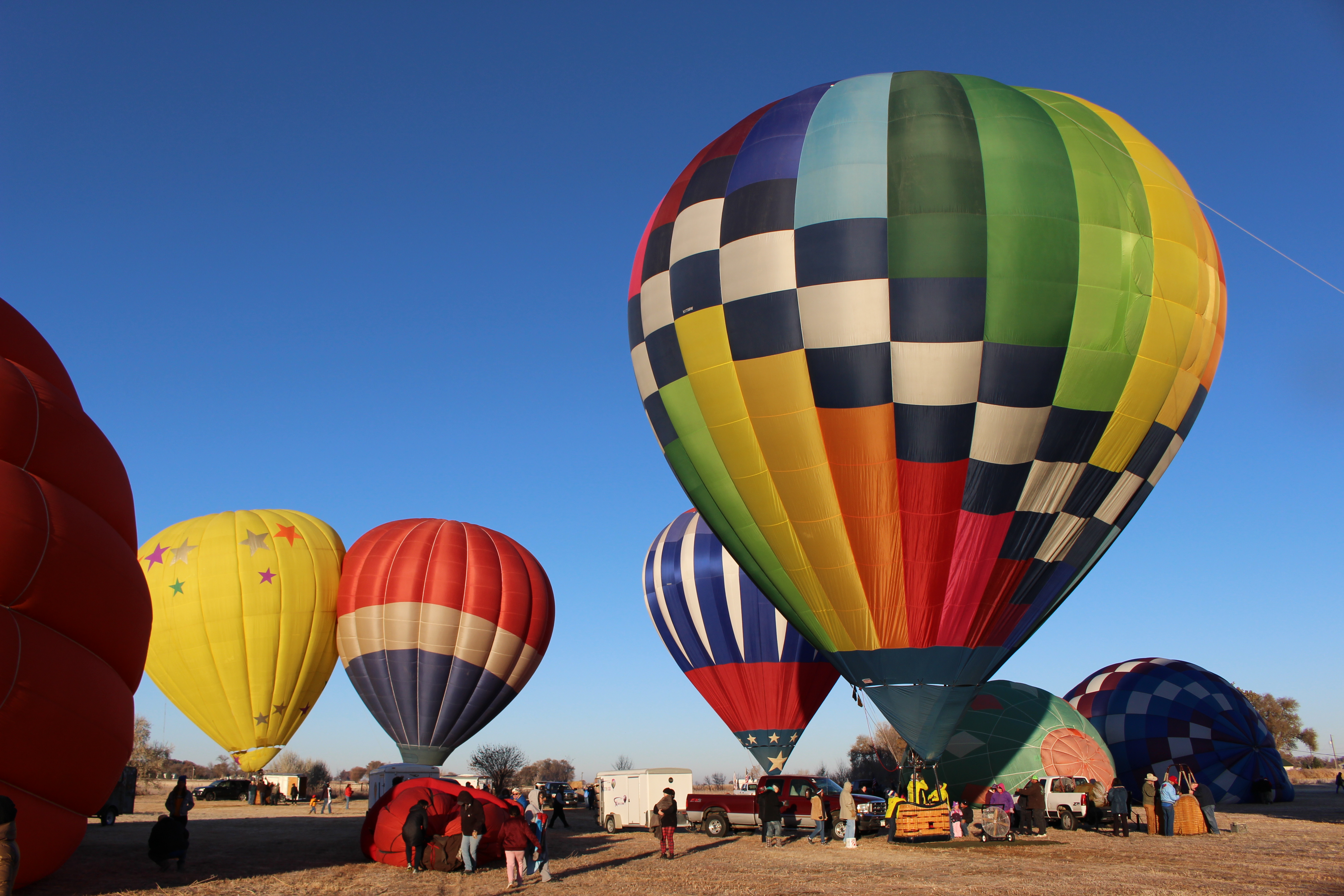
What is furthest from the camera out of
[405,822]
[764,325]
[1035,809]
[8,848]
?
[1035,809]

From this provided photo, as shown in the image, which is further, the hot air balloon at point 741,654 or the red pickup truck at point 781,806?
the hot air balloon at point 741,654

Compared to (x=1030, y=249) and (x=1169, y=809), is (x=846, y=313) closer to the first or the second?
(x=1030, y=249)

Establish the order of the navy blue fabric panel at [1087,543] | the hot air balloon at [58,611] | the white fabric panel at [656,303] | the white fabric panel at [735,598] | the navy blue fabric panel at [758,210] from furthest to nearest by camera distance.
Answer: the white fabric panel at [735,598]
the white fabric panel at [656,303]
the navy blue fabric panel at [1087,543]
the navy blue fabric panel at [758,210]
the hot air balloon at [58,611]

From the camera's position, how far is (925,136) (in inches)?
553

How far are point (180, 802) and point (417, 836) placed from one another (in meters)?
2.96

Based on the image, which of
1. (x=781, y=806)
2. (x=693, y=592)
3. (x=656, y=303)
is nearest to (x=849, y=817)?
(x=781, y=806)

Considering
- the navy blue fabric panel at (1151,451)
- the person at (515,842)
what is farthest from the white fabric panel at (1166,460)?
the person at (515,842)

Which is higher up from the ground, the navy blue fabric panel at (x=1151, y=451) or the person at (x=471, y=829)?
the navy blue fabric panel at (x=1151, y=451)

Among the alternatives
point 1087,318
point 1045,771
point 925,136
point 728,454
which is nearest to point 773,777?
point 1045,771

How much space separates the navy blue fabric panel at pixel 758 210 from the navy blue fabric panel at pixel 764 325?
1.04 m

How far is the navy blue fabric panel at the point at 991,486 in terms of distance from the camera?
45.1ft

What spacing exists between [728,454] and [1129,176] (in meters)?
7.22

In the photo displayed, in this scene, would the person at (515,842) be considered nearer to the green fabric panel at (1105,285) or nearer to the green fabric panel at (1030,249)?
the green fabric panel at (1030,249)

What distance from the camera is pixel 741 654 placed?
23.8 m
